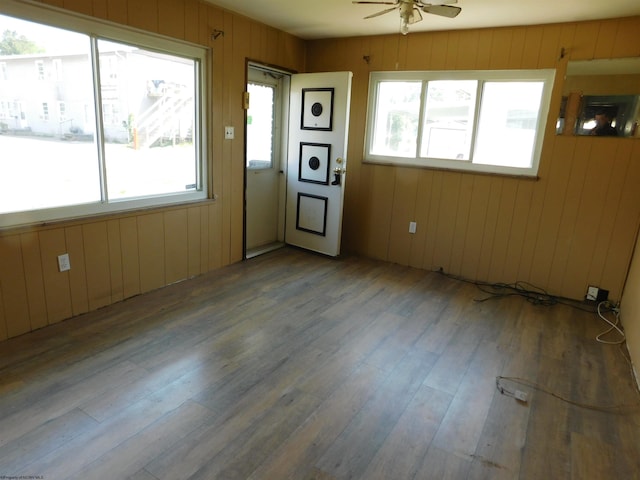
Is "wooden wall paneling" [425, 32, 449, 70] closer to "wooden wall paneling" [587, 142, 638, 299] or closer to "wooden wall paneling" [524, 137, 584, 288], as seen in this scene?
"wooden wall paneling" [524, 137, 584, 288]

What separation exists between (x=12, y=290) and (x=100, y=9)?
1947mm

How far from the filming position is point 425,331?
302 cm

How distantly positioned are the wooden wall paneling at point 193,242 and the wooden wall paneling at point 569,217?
Result: 3341 millimetres

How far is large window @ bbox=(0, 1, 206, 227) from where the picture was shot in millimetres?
2457

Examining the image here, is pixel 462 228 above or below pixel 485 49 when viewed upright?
below

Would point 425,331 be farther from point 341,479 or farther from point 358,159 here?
point 358,159

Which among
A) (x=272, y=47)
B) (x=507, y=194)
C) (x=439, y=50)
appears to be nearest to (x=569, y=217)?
(x=507, y=194)

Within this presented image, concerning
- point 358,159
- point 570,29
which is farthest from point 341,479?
point 570,29

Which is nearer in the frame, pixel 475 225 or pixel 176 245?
pixel 176 245

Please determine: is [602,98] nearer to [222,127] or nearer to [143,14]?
[222,127]

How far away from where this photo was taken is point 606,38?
3264mm

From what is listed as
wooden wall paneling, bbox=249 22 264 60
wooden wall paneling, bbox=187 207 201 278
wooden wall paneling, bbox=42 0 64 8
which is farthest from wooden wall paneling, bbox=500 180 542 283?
wooden wall paneling, bbox=42 0 64 8

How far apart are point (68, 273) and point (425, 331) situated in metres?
2.62

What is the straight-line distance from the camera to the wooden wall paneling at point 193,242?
369 centimetres
